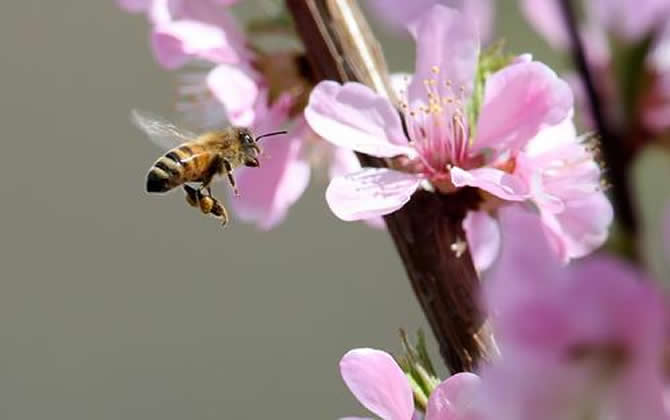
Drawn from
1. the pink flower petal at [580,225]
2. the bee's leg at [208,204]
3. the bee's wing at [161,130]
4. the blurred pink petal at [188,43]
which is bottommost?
the pink flower petal at [580,225]

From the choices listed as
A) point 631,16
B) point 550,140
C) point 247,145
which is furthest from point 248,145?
point 631,16

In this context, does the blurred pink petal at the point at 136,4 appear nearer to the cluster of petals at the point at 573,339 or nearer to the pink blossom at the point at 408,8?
the pink blossom at the point at 408,8

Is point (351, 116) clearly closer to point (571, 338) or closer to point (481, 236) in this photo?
point (481, 236)

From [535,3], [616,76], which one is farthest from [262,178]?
[616,76]

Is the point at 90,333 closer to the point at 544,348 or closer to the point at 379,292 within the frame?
the point at 379,292

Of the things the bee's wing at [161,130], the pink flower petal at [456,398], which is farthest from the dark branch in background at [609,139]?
the bee's wing at [161,130]

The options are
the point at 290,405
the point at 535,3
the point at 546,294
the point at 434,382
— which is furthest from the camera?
the point at 290,405
